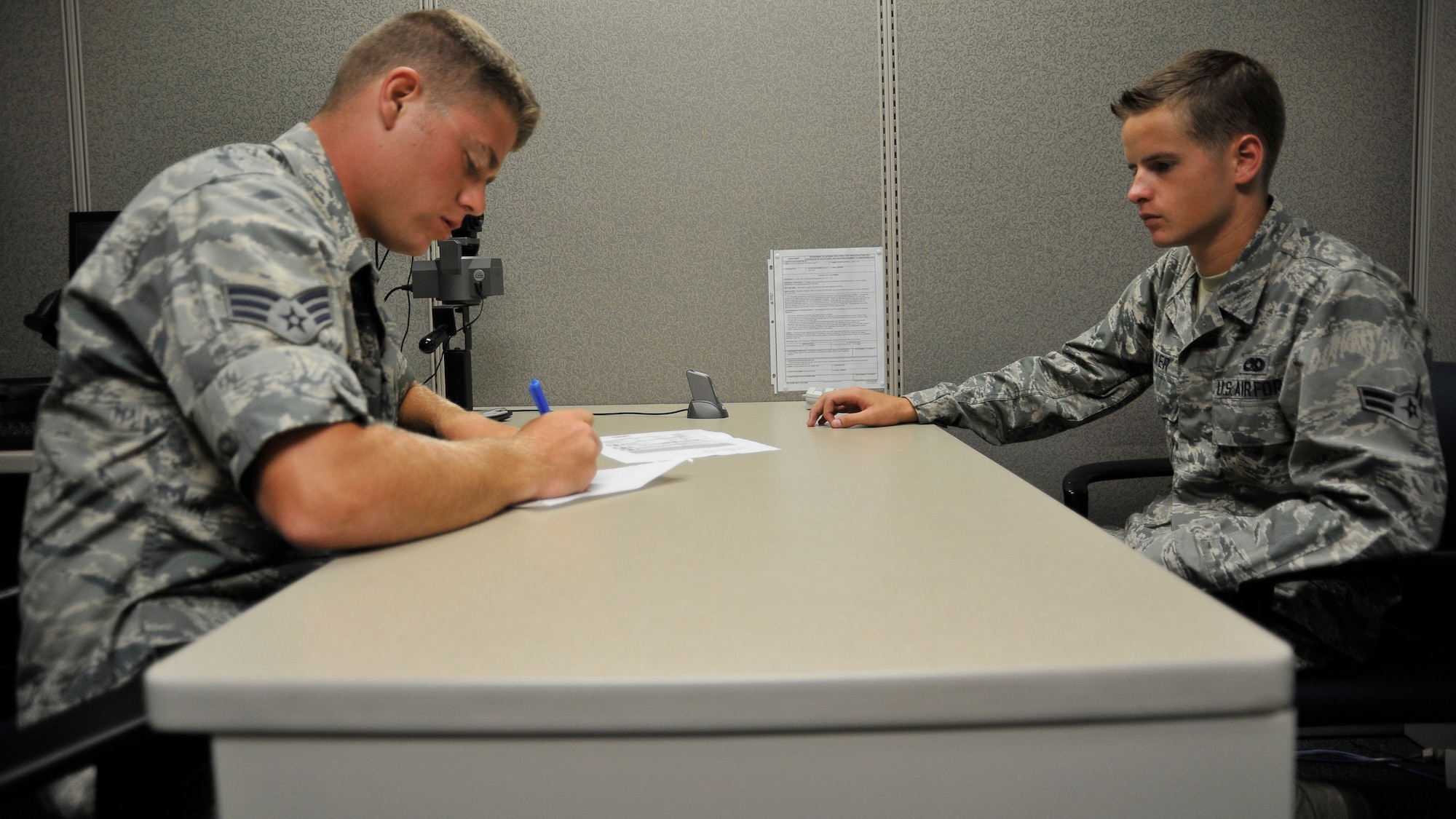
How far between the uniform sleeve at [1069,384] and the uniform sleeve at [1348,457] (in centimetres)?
39

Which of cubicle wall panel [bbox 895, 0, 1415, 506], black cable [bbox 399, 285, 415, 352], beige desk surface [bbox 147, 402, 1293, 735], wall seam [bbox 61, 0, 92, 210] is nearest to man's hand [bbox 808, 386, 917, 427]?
cubicle wall panel [bbox 895, 0, 1415, 506]

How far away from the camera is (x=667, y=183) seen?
1906mm

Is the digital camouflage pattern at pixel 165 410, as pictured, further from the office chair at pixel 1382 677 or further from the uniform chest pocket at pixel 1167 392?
the uniform chest pocket at pixel 1167 392

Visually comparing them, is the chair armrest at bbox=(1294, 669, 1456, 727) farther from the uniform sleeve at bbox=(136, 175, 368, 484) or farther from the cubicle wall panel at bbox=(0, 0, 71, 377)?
the cubicle wall panel at bbox=(0, 0, 71, 377)

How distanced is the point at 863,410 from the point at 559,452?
67cm

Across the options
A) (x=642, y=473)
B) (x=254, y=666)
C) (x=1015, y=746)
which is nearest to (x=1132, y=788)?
(x=1015, y=746)

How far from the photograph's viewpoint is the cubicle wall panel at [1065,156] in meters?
1.81

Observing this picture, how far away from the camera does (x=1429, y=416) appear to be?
100cm

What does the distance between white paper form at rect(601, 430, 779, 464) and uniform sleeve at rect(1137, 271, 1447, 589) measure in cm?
54

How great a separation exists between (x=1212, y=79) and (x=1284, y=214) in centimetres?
22

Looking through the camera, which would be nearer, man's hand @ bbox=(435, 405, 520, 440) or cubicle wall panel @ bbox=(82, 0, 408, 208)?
Result: man's hand @ bbox=(435, 405, 520, 440)

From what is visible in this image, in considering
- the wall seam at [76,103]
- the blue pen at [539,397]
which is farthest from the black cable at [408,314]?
the blue pen at [539,397]

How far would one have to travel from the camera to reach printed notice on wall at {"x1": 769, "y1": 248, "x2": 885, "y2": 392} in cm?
191

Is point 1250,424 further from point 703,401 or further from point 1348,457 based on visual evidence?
point 703,401
